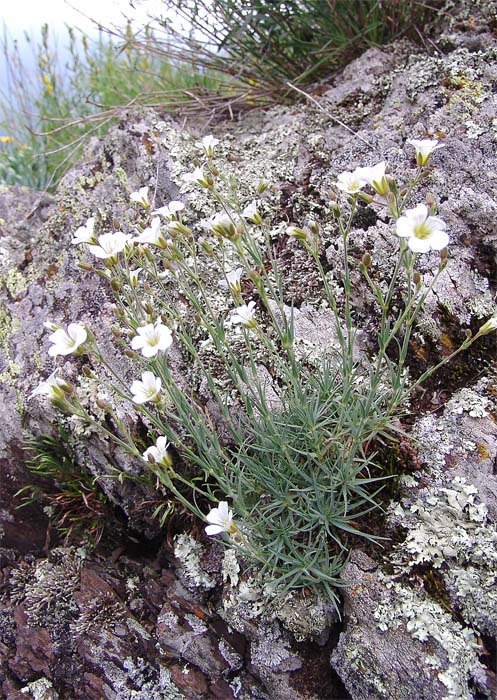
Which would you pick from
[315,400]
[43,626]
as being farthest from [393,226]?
[43,626]

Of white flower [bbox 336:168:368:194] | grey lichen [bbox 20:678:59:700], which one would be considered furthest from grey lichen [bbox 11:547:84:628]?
white flower [bbox 336:168:368:194]

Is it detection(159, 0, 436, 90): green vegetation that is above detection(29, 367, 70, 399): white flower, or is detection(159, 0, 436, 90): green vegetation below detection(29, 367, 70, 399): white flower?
above

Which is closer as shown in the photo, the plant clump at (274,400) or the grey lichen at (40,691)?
the plant clump at (274,400)

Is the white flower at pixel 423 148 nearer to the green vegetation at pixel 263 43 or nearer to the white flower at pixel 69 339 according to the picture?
the white flower at pixel 69 339

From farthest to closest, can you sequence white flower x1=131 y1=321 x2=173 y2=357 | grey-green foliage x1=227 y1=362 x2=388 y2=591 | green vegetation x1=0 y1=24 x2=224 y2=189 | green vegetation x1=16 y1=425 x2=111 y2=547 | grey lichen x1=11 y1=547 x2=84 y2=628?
1. green vegetation x1=0 y1=24 x2=224 y2=189
2. green vegetation x1=16 y1=425 x2=111 y2=547
3. grey lichen x1=11 y1=547 x2=84 y2=628
4. grey-green foliage x1=227 y1=362 x2=388 y2=591
5. white flower x1=131 y1=321 x2=173 y2=357

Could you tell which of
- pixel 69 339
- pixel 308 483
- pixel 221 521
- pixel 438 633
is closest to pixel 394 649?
pixel 438 633

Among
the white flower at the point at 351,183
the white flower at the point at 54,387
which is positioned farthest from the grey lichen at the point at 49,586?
the white flower at the point at 351,183

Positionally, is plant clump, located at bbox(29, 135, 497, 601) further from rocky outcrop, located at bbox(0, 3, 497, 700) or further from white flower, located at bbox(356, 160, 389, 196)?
rocky outcrop, located at bbox(0, 3, 497, 700)

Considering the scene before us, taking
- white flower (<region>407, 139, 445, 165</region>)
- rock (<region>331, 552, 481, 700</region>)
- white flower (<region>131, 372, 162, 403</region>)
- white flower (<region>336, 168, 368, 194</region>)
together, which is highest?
white flower (<region>407, 139, 445, 165</region>)
